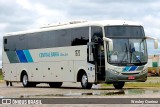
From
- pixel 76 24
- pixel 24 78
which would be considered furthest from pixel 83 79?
pixel 24 78

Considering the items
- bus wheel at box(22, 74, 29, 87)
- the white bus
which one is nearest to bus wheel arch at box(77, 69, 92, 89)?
the white bus

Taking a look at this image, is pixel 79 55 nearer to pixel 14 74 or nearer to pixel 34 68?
pixel 34 68

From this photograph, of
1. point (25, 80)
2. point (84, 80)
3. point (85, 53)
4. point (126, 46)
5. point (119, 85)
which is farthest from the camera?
point (25, 80)

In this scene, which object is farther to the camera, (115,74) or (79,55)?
(79,55)

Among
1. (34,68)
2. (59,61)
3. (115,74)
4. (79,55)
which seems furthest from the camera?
(34,68)

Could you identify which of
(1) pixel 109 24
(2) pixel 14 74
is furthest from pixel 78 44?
(2) pixel 14 74

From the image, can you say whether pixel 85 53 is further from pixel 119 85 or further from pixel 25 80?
pixel 25 80

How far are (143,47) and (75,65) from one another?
4209mm

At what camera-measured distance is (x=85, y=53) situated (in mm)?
30172

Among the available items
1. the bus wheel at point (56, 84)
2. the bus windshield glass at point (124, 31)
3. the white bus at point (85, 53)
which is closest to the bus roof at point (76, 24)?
the white bus at point (85, 53)

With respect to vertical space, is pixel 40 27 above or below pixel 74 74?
above

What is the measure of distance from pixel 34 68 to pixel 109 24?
8.42 metres

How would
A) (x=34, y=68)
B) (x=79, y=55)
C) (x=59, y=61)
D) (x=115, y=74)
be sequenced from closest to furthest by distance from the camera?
(x=115, y=74), (x=79, y=55), (x=59, y=61), (x=34, y=68)

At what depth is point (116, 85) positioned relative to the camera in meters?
31.4
